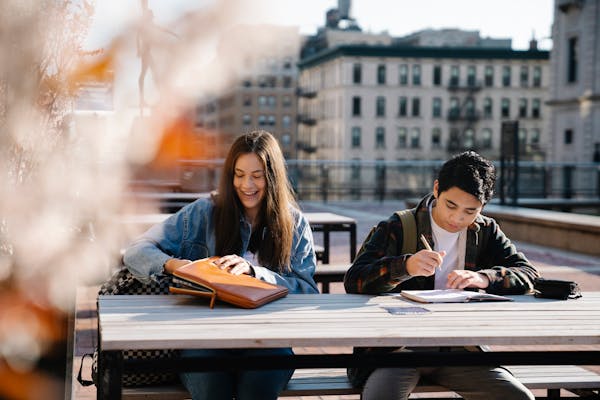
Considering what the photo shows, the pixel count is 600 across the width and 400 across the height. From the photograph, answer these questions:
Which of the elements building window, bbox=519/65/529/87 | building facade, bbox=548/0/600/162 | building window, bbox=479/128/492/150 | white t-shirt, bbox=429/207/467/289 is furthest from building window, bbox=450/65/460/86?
white t-shirt, bbox=429/207/467/289

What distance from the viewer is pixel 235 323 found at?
262 cm

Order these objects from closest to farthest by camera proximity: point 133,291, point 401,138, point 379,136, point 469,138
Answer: point 133,291, point 379,136, point 401,138, point 469,138

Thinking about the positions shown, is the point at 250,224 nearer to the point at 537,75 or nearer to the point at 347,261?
the point at 347,261

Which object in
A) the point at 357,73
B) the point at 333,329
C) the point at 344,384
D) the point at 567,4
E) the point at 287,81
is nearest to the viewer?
the point at 333,329

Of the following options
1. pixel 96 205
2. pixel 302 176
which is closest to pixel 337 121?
pixel 302 176

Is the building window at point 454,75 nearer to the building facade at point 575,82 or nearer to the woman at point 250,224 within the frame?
the building facade at point 575,82

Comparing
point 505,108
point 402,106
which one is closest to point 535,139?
point 505,108

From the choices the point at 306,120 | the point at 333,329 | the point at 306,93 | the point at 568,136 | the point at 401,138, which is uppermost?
the point at 306,93

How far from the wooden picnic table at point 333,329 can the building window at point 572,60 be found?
41.4 meters

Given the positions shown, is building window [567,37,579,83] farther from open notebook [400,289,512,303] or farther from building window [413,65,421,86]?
open notebook [400,289,512,303]

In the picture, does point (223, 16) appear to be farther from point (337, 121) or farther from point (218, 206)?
point (337, 121)

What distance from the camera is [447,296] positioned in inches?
122

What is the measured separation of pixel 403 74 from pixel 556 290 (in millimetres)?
73250

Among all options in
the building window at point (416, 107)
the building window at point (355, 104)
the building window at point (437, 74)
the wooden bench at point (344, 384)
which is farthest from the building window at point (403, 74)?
the wooden bench at point (344, 384)
